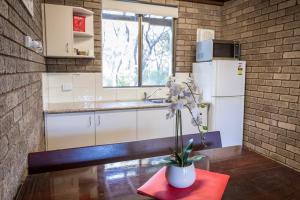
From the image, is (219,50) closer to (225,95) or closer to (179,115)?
(225,95)

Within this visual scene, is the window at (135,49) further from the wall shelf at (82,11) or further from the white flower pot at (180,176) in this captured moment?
the white flower pot at (180,176)

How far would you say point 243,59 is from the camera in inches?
138

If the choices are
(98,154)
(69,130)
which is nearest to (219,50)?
(69,130)

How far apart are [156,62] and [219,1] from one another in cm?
149

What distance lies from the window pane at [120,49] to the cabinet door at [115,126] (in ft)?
2.55

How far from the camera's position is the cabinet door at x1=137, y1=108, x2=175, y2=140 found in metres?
2.96

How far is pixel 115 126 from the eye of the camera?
9.30ft

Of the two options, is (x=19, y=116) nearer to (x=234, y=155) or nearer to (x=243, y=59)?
(x=234, y=155)

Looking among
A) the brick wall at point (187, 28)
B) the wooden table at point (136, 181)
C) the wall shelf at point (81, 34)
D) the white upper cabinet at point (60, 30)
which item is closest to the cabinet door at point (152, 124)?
the brick wall at point (187, 28)

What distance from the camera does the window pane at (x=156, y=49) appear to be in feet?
11.9

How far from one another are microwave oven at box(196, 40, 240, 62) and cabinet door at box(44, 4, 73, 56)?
1886 millimetres

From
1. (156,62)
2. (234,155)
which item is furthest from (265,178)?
(156,62)

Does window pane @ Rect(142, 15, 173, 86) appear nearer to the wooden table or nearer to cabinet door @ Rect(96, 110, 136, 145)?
cabinet door @ Rect(96, 110, 136, 145)

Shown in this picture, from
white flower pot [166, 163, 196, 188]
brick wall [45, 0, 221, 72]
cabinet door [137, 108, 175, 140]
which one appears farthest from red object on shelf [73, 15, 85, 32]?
white flower pot [166, 163, 196, 188]
